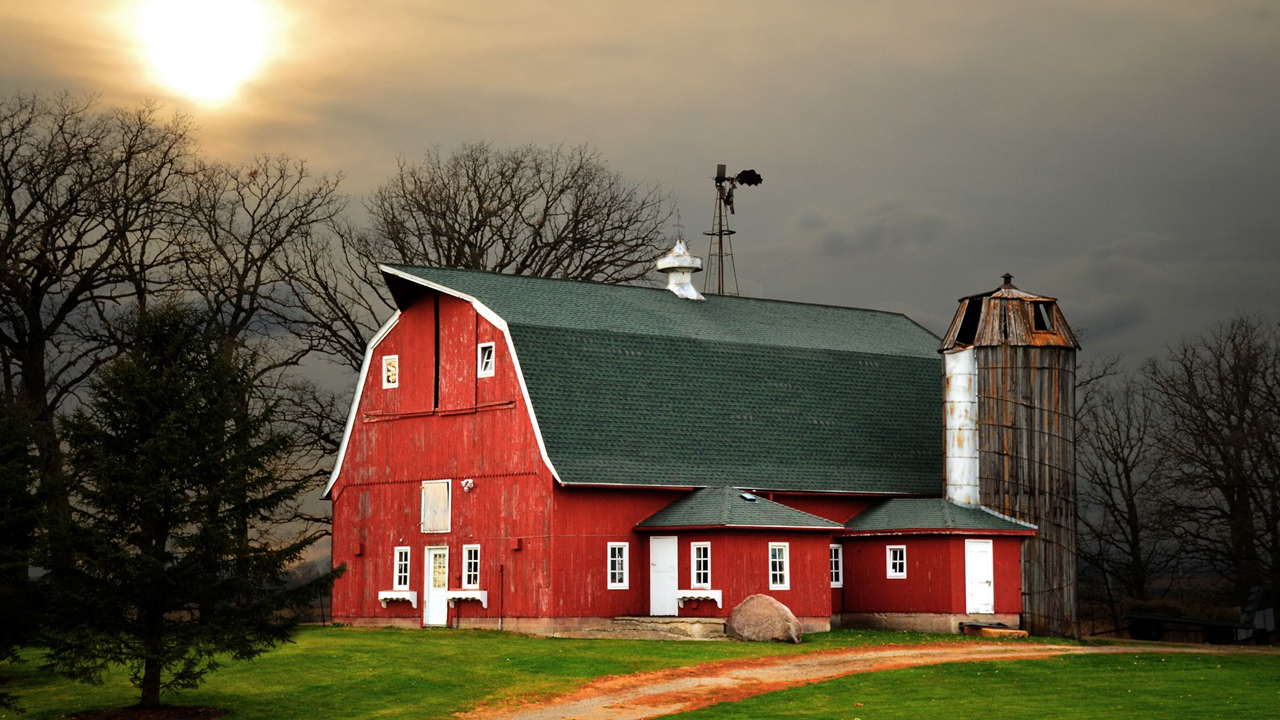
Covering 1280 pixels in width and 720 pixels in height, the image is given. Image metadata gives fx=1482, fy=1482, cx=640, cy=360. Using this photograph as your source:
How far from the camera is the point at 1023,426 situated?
1391 inches

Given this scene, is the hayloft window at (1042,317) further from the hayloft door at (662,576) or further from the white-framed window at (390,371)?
the white-framed window at (390,371)

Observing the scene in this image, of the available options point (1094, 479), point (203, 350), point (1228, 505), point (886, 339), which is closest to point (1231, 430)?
point (1228, 505)

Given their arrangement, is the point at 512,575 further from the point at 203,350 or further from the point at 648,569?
the point at 203,350

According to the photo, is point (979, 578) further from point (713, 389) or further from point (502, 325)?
point (502, 325)

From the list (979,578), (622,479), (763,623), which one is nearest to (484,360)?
(622,479)

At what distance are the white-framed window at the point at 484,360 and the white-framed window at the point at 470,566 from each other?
12.7 ft

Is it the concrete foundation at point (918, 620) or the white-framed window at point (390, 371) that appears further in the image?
the white-framed window at point (390, 371)

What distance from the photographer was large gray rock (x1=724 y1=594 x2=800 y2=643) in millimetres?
29688

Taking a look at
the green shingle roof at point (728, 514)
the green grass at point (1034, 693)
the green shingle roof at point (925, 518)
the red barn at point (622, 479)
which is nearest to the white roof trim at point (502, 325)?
the red barn at point (622, 479)

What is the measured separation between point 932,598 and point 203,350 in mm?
18223

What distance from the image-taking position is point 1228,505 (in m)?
43.6

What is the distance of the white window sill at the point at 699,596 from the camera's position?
31.4m

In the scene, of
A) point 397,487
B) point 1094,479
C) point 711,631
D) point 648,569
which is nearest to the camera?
point 711,631

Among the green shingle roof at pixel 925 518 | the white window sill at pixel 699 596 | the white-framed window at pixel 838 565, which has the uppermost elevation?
the green shingle roof at pixel 925 518
